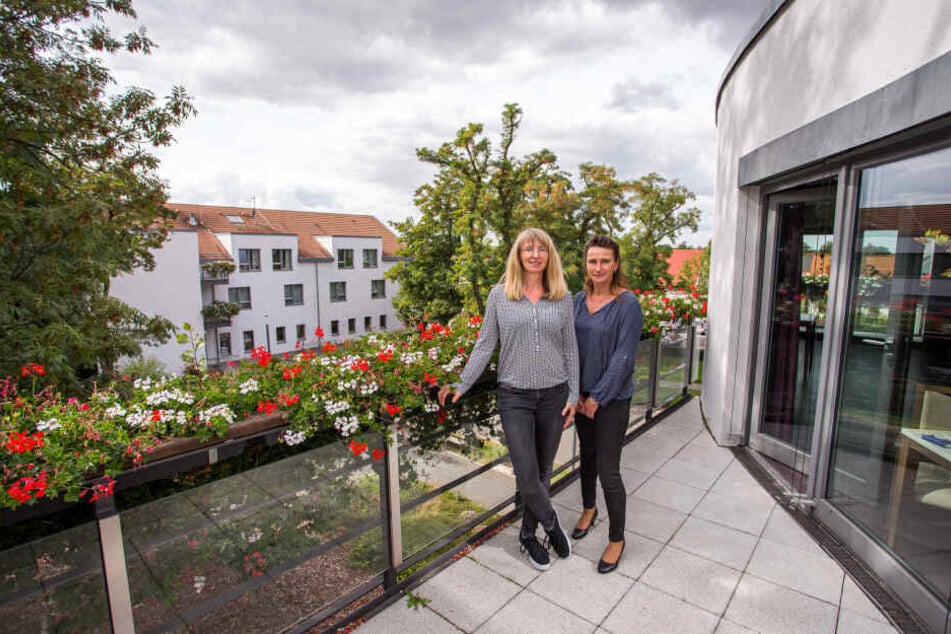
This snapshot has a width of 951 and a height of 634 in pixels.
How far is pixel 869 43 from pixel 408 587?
389 cm

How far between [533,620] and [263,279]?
115 ft

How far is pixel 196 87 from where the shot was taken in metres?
7.15

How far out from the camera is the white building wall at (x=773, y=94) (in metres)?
2.38

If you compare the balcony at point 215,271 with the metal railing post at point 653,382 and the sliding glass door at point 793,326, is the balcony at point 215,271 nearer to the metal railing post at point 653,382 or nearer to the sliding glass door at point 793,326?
the metal railing post at point 653,382

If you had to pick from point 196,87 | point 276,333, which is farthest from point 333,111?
point 276,333

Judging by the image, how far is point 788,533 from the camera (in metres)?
3.09

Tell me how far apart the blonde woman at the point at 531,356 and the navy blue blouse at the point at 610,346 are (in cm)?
14

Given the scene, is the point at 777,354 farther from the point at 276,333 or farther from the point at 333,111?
the point at 276,333

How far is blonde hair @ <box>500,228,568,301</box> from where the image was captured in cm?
253

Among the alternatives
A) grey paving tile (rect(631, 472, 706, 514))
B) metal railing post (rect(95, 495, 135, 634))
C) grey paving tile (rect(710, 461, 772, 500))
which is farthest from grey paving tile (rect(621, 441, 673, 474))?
Result: metal railing post (rect(95, 495, 135, 634))

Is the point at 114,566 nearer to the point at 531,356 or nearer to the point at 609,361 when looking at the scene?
the point at 531,356

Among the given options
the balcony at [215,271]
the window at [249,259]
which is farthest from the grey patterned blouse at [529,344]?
the window at [249,259]

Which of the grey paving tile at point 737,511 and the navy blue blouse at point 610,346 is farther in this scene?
the grey paving tile at point 737,511

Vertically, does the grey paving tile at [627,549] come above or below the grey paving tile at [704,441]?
below
